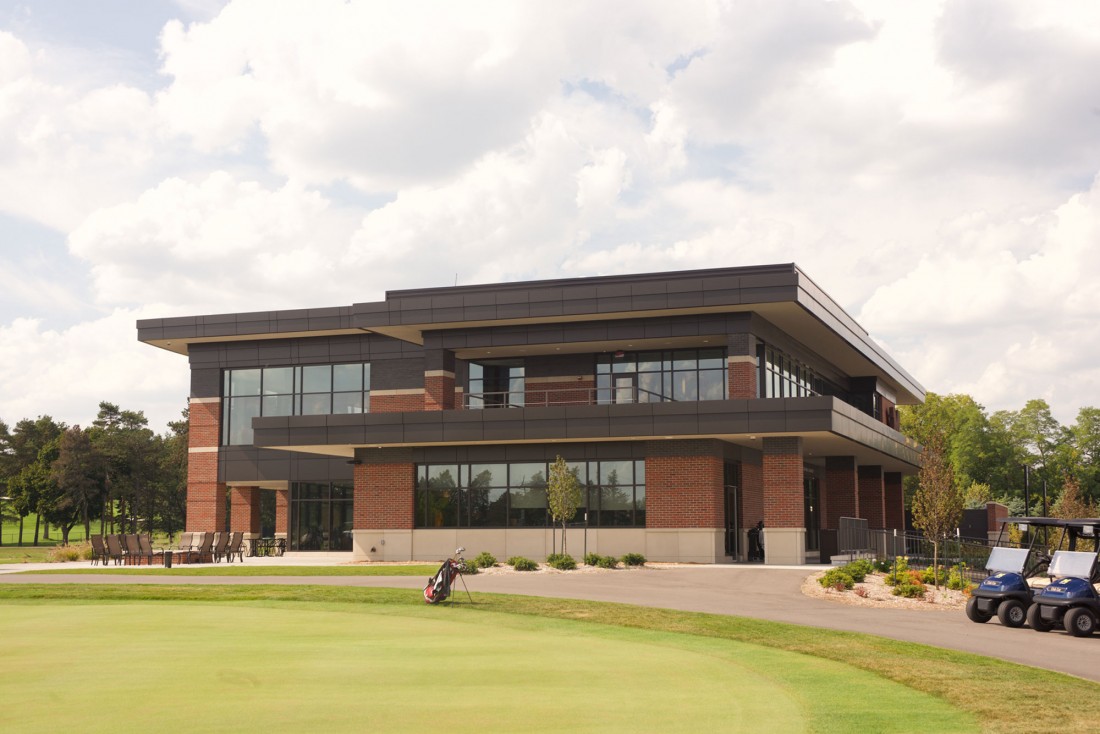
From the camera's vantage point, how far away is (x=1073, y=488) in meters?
52.1

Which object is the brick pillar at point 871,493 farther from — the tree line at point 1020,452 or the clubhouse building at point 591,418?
the tree line at point 1020,452

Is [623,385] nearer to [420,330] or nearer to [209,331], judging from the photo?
[420,330]

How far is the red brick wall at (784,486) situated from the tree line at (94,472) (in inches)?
2119

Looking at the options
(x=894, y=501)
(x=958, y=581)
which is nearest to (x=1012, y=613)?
(x=958, y=581)

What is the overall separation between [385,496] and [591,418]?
952cm

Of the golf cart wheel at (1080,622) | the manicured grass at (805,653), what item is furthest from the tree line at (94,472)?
the golf cart wheel at (1080,622)

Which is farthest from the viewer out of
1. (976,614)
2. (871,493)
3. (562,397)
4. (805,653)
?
(871,493)

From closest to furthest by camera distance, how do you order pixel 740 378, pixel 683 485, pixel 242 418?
pixel 683 485, pixel 740 378, pixel 242 418

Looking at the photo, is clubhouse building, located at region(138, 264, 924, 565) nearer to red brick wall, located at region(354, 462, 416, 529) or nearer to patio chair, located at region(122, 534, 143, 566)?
red brick wall, located at region(354, 462, 416, 529)

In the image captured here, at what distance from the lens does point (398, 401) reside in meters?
50.8

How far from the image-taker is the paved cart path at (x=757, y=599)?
1792 cm

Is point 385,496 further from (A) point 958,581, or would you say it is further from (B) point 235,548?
(A) point 958,581

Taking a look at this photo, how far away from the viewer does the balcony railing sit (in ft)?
144

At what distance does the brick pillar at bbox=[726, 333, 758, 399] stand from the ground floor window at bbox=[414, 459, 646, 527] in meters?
4.43
